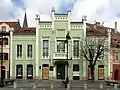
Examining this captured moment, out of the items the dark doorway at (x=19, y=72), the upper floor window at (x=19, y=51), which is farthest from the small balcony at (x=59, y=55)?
the dark doorway at (x=19, y=72)

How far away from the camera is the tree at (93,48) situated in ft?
216

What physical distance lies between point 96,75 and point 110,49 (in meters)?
6.65

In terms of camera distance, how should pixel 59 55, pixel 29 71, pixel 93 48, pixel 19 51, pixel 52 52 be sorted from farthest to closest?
pixel 19 51 → pixel 29 71 → pixel 52 52 → pixel 59 55 → pixel 93 48

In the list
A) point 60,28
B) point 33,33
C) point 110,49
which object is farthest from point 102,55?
point 33,33

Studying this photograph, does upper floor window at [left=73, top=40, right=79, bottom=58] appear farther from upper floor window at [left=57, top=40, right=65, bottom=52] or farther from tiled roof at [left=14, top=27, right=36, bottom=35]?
tiled roof at [left=14, top=27, right=36, bottom=35]

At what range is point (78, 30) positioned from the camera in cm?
6981

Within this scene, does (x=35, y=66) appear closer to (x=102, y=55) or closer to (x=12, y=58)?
(x=12, y=58)

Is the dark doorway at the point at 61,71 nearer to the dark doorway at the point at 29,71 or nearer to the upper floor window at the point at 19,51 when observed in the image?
the dark doorway at the point at 29,71

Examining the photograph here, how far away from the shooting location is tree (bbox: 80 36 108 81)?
216 ft

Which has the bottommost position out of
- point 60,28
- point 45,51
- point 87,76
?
point 87,76

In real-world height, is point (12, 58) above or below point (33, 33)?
below

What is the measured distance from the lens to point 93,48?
67.2 metres

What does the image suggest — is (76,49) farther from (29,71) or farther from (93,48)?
(29,71)

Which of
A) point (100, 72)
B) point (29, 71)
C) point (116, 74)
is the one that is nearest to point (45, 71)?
point (29, 71)
